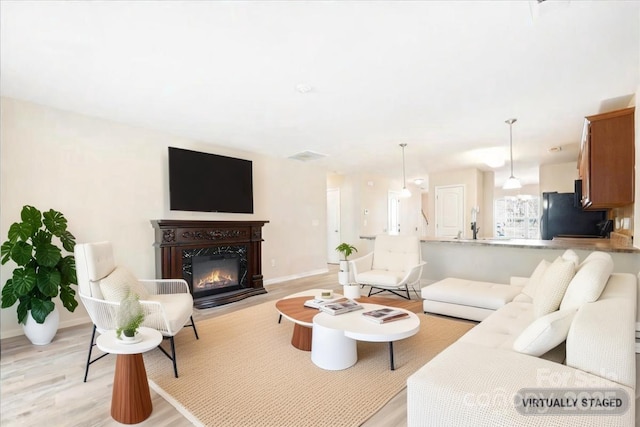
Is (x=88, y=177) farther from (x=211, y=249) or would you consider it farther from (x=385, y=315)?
(x=385, y=315)

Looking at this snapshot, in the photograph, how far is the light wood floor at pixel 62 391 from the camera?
1.82 meters

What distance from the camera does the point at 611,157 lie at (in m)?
3.05

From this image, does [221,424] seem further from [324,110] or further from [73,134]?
[73,134]

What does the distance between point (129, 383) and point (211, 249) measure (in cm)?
281

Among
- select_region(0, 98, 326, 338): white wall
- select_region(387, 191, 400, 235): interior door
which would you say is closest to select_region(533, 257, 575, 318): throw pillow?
select_region(0, 98, 326, 338): white wall

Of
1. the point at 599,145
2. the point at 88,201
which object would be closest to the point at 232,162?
the point at 88,201

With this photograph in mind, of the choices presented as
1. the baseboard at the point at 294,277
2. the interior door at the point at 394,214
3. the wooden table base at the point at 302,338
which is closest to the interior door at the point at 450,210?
the interior door at the point at 394,214

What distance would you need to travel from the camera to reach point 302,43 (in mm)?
2215

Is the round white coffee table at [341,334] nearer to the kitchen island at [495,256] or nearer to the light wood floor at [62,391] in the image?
the light wood floor at [62,391]

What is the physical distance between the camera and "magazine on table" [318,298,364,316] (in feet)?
8.60

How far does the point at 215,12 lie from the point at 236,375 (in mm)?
2444

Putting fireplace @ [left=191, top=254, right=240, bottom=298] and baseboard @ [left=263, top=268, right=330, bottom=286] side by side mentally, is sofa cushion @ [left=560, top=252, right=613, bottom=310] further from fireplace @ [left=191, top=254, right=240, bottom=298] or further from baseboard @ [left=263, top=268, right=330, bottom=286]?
baseboard @ [left=263, top=268, right=330, bottom=286]

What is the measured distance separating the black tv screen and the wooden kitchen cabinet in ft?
14.6

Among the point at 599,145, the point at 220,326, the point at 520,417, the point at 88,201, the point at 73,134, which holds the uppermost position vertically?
the point at 73,134
